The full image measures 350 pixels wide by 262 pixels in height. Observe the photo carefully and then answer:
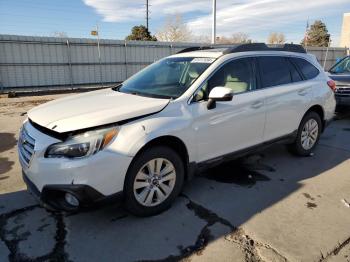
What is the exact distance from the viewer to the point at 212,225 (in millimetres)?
3324

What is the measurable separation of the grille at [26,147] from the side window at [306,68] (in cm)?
400

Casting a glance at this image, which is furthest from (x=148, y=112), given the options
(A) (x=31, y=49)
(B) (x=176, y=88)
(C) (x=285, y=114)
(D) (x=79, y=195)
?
(A) (x=31, y=49)

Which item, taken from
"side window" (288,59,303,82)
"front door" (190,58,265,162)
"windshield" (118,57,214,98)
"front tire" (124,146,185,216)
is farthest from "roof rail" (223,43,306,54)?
"front tire" (124,146,185,216)

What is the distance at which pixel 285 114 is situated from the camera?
4805 mm

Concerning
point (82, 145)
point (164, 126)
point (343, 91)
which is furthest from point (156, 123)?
point (343, 91)

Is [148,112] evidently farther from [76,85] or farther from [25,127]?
[76,85]

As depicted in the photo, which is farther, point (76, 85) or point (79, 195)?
point (76, 85)

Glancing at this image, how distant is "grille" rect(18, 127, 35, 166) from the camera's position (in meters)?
3.12

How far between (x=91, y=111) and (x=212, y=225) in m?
1.68

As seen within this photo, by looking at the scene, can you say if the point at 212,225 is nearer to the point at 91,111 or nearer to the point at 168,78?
the point at 91,111

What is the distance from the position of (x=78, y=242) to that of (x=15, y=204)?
1.20 metres

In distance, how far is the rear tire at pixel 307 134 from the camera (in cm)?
527

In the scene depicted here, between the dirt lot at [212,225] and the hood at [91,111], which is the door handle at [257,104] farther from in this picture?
the hood at [91,111]

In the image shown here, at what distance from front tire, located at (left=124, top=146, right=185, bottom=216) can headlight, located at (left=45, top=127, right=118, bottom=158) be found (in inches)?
15.5
